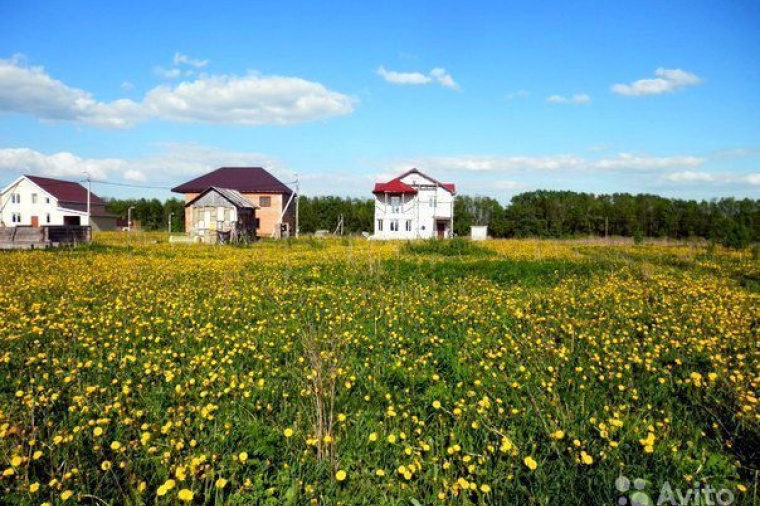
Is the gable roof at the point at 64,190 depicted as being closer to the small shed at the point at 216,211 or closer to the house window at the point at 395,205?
the small shed at the point at 216,211

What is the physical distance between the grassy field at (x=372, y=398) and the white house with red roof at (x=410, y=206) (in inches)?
1498

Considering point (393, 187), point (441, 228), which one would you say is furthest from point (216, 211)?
point (441, 228)

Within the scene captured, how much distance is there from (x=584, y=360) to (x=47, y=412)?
5735 millimetres

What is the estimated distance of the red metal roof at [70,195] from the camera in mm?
50844

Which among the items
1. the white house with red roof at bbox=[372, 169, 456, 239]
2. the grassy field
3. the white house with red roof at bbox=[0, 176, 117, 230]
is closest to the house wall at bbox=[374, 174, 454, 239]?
the white house with red roof at bbox=[372, 169, 456, 239]

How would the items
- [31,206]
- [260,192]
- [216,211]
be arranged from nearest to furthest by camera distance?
1. [216,211]
2. [260,192]
3. [31,206]

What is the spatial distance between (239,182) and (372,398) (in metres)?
45.8

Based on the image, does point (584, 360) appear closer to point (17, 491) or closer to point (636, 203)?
point (17, 491)

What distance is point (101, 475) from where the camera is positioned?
3213 mm

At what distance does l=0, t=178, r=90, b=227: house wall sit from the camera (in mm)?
50406

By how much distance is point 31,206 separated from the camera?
50.9 meters

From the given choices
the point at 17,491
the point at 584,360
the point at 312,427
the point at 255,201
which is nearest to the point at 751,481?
the point at 584,360

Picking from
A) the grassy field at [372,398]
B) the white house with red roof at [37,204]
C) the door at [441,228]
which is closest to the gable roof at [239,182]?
the white house with red roof at [37,204]

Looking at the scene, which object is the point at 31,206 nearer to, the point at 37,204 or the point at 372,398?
the point at 37,204
